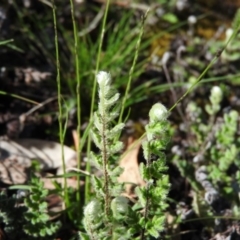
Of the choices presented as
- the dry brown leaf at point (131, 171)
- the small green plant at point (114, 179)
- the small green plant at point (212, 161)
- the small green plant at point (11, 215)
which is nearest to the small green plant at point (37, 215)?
the small green plant at point (11, 215)

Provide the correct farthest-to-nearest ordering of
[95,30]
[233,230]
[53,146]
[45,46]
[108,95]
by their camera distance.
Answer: [95,30]
[45,46]
[53,146]
[233,230]
[108,95]

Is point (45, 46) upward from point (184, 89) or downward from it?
upward

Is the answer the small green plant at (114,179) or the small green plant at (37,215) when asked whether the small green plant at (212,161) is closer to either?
the small green plant at (114,179)

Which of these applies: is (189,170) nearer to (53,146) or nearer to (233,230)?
(233,230)

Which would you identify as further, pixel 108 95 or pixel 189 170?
pixel 189 170

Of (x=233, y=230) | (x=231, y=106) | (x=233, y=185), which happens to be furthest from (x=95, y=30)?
(x=233, y=230)

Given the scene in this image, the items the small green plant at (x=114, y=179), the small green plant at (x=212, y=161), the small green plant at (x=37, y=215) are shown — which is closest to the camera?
the small green plant at (x=114, y=179)
